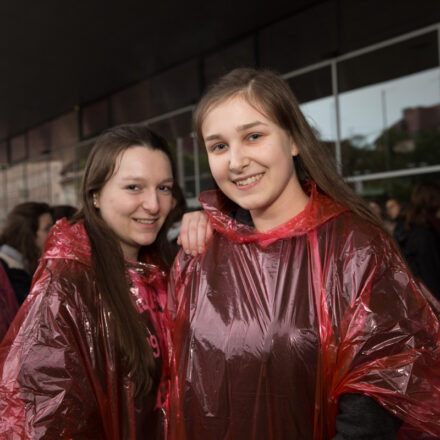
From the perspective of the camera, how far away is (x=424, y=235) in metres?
3.30

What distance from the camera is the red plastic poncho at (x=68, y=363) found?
1178 mm

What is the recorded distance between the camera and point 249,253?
1242 mm

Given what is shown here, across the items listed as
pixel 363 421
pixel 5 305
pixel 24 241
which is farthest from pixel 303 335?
pixel 24 241

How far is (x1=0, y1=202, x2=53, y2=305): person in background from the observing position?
2.43m

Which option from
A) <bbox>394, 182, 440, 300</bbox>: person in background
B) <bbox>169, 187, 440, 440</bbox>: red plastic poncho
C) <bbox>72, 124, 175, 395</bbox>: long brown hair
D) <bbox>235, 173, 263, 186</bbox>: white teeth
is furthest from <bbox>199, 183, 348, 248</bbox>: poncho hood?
<bbox>394, 182, 440, 300</bbox>: person in background

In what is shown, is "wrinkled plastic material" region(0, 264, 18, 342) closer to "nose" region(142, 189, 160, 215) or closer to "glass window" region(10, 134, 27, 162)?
"nose" region(142, 189, 160, 215)

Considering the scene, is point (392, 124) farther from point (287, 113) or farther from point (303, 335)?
point (303, 335)

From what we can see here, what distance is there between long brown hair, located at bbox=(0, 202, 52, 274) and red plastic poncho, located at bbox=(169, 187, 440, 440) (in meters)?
1.71

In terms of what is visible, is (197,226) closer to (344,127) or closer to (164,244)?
(164,244)

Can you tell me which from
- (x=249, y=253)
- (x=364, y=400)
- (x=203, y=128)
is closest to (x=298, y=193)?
(x=249, y=253)

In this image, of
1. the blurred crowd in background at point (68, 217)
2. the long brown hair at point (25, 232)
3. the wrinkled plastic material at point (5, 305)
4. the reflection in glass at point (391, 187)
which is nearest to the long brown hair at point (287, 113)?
the wrinkled plastic material at point (5, 305)

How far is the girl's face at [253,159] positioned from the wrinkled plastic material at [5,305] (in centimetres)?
100

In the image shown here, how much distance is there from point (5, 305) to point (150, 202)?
2.34 feet

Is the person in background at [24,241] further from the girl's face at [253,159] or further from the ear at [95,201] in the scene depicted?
the girl's face at [253,159]
